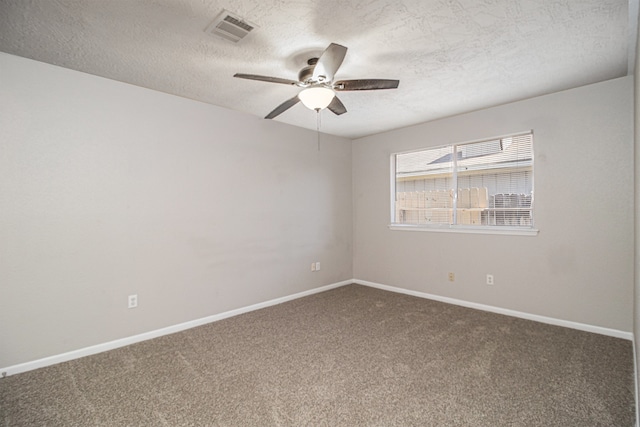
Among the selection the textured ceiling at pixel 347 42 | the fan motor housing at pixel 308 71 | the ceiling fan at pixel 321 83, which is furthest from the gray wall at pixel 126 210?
the fan motor housing at pixel 308 71

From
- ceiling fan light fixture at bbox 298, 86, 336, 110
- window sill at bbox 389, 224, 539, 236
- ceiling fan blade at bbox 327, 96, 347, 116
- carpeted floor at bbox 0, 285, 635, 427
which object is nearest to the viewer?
carpeted floor at bbox 0, 285, 635, 427

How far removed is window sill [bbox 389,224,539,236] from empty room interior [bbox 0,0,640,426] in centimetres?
3

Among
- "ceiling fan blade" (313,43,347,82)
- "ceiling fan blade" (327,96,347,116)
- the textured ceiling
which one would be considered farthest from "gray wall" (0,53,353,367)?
"ceiling fan blade" (313,43,347,82)

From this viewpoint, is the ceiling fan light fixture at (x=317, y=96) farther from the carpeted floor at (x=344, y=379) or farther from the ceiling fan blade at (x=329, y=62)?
the carpeted floor at (x=344, y=379)

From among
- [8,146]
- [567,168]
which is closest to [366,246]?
[567,168]

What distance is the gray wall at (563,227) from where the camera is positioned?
2777 millimetres

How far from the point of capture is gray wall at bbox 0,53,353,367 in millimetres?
2326

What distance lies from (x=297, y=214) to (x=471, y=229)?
2237mm

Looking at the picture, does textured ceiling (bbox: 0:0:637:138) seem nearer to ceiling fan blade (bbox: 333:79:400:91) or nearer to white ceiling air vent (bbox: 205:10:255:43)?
white ceiling air vent (bbox: 205:10:255:43)

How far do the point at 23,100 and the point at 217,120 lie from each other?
1571 mm

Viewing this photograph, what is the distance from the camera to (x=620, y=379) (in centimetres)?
211

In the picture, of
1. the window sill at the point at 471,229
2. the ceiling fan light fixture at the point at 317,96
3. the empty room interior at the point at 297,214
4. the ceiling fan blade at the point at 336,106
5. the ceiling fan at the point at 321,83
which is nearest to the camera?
the empty room interior at the point at 297,214

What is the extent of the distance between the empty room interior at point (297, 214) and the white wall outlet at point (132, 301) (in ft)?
0.08

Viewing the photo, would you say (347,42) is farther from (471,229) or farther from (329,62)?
(471,229)
